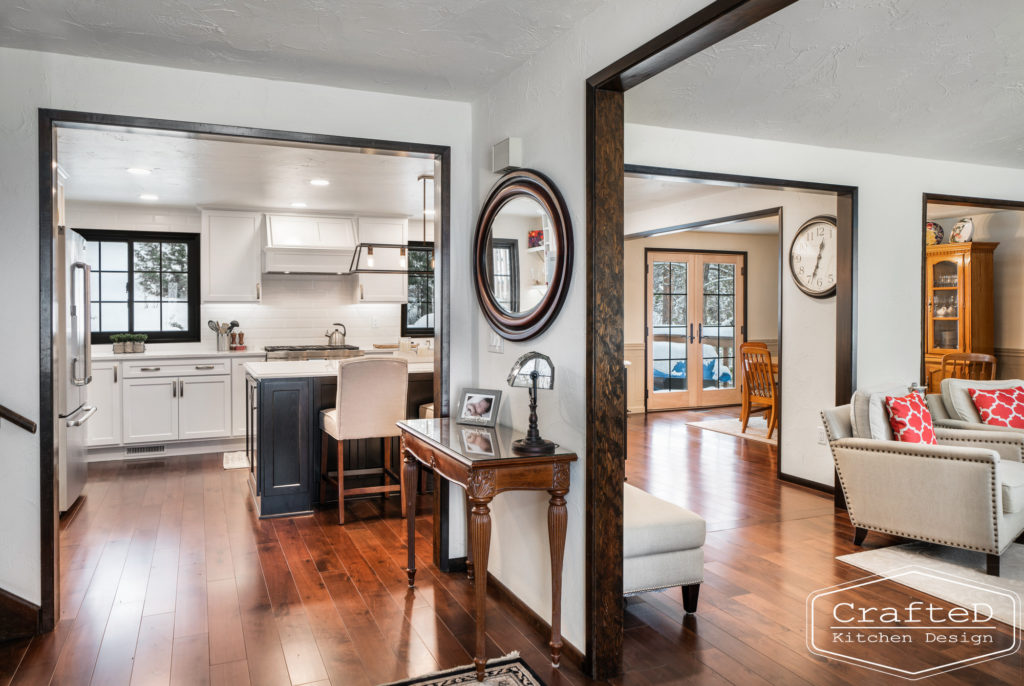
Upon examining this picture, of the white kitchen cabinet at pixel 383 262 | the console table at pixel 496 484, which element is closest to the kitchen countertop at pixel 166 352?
the white kitchen cabinet at pixel 383 262

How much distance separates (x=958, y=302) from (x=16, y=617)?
742cm

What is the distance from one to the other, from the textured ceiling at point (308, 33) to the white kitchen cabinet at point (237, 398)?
410cm

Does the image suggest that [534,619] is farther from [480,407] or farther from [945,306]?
[945,306]

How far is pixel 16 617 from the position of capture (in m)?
2.78

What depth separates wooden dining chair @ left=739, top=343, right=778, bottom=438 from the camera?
7086mm

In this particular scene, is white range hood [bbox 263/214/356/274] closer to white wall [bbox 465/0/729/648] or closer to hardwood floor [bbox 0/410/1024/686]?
hardwood floor [bbox 0/410/1024/686]

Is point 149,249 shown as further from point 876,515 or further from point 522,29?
point 876,515

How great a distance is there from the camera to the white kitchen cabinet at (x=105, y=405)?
20.1 feet

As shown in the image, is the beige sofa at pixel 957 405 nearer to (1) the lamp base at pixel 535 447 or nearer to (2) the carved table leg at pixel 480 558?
(1) the lamp base at pixel 535 447

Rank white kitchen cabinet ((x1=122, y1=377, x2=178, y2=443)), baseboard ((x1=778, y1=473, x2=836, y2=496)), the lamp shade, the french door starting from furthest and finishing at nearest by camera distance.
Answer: the french door
white kitchen cabinet ((x1=122, y1=377, x2=178, y2=443))
baseboard ((x1=778, y1=473, x2=836, y2=496))
the lamp shade

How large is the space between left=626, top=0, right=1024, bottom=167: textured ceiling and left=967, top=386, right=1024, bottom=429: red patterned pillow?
5.44 ft

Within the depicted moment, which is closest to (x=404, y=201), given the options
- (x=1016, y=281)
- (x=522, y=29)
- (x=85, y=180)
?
(x=85, y=180)

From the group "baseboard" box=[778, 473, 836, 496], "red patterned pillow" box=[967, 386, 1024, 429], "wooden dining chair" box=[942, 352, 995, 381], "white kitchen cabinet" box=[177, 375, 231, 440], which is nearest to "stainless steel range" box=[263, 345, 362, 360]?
"white kitchen cabinet" box=[177, 375, 231, 440]

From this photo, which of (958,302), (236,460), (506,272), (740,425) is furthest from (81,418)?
(958,302)
